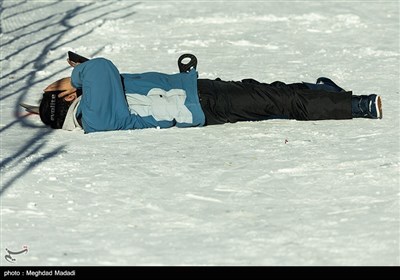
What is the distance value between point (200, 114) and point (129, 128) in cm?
42

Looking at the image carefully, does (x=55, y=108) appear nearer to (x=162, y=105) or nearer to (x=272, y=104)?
(x=162, y=105)

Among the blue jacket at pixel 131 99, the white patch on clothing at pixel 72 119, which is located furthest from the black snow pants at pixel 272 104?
the white patch on clothing at pixel 72 119

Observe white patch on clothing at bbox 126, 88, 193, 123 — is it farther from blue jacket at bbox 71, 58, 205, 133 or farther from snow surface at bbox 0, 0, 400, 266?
snow surface at bbox 0, 0, 400, 266

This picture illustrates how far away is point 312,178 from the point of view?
4852 mm

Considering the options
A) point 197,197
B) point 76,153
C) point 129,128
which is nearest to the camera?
point 197,197

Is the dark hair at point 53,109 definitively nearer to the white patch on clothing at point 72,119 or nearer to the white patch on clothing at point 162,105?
the white patch on clothing at point 72,119

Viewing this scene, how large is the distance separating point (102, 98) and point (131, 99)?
0.24 m

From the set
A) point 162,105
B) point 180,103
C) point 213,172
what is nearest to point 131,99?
point 162,105

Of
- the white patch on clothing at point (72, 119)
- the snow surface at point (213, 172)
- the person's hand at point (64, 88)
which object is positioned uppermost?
the person's hand at point (64, 88)

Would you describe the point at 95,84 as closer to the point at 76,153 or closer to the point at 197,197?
the point at 76,153

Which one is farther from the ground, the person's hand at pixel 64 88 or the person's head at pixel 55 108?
the person's hand at pixel 64 88

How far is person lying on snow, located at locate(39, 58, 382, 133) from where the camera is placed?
5.80 m

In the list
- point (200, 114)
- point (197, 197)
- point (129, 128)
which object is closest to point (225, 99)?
point (200, 114)

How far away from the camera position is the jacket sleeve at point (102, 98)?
5742 mm
